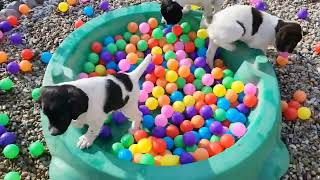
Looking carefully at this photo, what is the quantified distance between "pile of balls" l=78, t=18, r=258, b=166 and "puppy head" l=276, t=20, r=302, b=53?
15.3 inches

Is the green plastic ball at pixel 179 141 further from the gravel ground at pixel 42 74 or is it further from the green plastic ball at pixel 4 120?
the green plastic ball at pixel 4 120

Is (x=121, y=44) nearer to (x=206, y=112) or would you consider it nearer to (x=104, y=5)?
(x=104, y=5)

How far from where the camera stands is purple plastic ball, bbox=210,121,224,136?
3277 mm

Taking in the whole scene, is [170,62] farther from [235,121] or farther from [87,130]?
[87,130]

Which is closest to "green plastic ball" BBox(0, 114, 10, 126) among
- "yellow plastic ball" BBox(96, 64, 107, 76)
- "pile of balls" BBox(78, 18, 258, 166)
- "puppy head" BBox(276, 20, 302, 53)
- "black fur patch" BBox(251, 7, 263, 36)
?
"pile of balls" BBox(78, 18, 258, 166)

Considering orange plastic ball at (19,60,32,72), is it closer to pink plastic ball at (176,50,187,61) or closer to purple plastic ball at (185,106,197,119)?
pink plastic ball at (176,50,187,61)

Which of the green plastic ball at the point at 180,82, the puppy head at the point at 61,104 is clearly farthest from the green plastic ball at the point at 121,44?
the puppy head at the point at 61,104

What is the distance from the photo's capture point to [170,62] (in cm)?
373

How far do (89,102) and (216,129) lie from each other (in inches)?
38.6

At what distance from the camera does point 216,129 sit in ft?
10.8

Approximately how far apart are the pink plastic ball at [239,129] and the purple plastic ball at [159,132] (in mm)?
479

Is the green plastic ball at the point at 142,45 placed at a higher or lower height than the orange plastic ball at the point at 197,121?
higher

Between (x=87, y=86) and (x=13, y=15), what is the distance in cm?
201

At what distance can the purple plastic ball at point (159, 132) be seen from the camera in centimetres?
330
